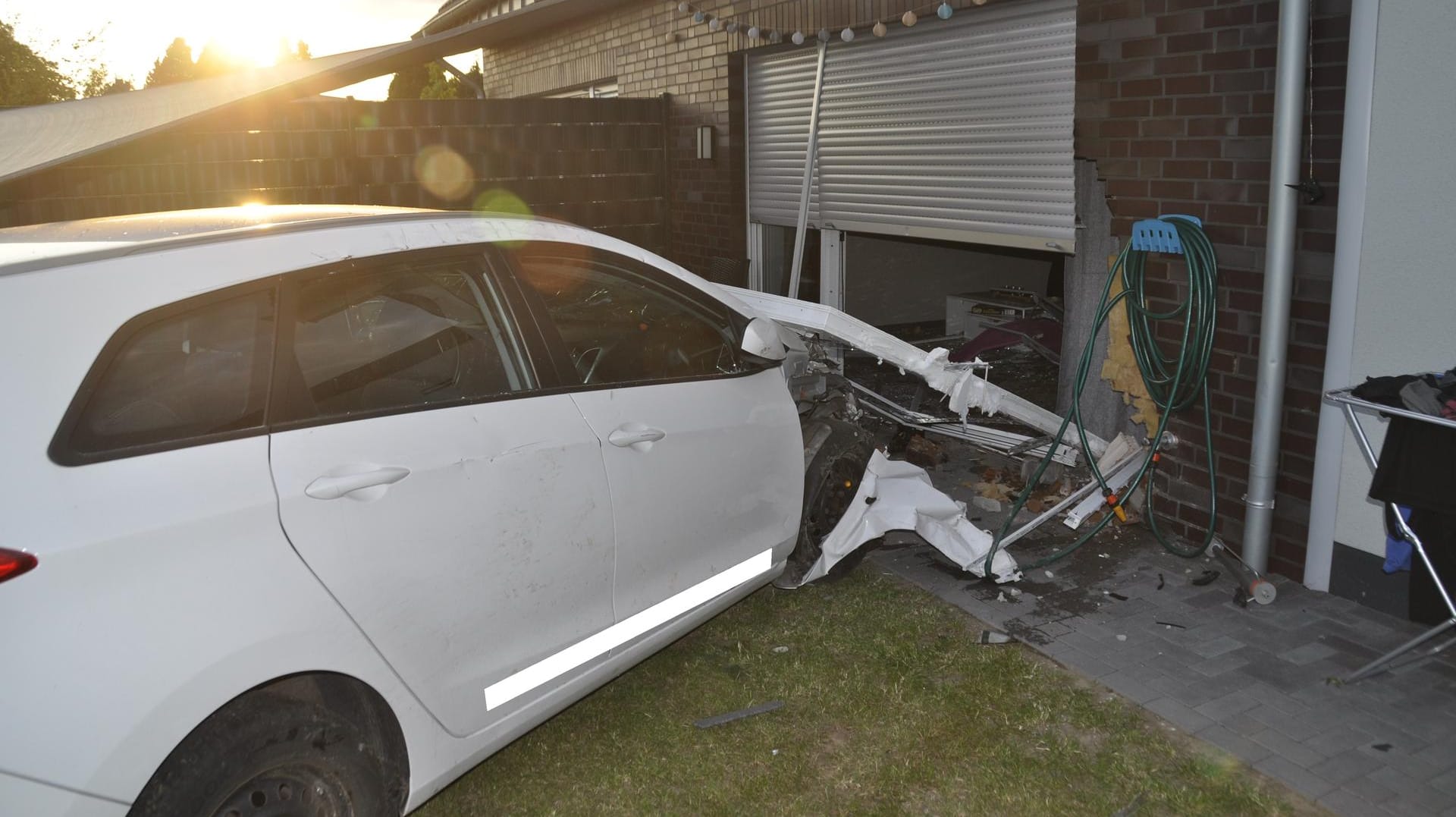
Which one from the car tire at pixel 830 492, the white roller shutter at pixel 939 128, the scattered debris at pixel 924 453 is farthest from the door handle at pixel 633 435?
the white roller shutter at pixel 939 128

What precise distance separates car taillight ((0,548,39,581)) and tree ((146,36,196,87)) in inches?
1729

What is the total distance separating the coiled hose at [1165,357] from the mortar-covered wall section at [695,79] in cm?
360

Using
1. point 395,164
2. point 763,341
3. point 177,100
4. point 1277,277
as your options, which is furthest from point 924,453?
point 395,164

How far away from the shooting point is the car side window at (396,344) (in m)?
2.77

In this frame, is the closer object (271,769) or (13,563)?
(13,563)

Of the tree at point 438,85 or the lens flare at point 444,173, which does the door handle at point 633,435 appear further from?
the tree at point 438,85

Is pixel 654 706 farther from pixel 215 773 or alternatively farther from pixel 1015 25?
pixel 1015 25

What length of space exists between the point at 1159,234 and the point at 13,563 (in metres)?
4.76

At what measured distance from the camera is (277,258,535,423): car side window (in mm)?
2773

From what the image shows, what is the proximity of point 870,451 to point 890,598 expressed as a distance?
657 mm

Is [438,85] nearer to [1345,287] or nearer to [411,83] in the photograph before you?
[411,83]

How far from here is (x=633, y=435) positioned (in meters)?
3.52

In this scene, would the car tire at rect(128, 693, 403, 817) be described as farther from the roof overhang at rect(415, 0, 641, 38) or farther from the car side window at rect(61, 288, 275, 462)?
the roof overhang at rect(415, 0, 641, 38)

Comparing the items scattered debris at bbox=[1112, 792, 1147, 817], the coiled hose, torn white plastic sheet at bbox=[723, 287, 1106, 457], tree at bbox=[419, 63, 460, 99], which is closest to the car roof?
torn white plastic sheet at bbox=[723, 287, 1106, 457]
